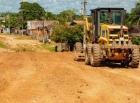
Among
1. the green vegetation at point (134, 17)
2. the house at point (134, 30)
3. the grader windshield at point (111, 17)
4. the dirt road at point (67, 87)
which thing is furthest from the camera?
the green vegetation at point (134, 17)

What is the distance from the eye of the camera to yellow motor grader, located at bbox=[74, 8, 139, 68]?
1795 cm

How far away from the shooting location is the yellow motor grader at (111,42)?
18.0 meters

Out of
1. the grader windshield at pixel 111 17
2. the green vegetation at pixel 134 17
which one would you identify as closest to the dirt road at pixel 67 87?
the grader windshield at pixel 111 17

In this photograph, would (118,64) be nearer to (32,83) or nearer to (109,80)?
(109,80)

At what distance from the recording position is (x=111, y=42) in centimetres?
1828

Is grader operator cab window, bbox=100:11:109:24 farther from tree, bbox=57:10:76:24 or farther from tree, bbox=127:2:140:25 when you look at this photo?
tree, bbox=57:10:76:24

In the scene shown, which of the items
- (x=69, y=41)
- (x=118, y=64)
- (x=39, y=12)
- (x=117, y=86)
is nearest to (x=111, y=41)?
(x=118, y=64)

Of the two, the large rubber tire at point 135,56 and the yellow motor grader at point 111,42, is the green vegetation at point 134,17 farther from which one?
the large rubber tire at point 135,56

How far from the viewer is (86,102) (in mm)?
9625

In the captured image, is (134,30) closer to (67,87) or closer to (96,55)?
(96,55)

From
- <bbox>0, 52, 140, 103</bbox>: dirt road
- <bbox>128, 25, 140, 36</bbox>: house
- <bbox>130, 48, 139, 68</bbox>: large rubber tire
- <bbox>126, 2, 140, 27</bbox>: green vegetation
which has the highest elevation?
<bbox>126, 2, 140, 27</bbox>: green vegetation

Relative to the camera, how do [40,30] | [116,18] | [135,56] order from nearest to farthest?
[135,56]
[116,18]
[40,30]

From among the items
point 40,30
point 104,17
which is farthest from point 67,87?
point 40,30

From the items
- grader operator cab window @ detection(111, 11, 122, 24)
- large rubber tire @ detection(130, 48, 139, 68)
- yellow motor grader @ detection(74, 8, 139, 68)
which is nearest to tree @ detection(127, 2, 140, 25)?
grader operator cab window @ detection(111, 11, 122, 24)
